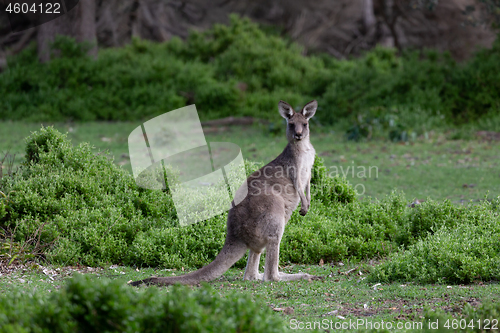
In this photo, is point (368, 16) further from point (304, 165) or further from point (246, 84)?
point (304, 165)

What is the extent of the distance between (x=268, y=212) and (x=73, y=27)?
14423 mm

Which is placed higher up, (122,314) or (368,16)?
(122,314)

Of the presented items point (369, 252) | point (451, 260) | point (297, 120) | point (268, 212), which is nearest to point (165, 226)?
point (268, 212)

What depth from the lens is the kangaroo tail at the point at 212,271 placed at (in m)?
4.91

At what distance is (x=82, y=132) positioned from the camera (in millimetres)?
13984

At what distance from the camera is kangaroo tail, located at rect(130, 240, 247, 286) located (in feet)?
16.1

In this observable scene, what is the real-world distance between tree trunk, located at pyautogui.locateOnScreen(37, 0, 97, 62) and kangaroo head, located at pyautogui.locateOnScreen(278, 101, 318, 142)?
1296cm

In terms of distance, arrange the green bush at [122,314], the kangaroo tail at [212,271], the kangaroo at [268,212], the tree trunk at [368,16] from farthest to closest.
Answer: the tree trunk at [368,16]
the kangaroo at [268,212]
the kangaroo tail at [212,271]
the green bush at [122,314]

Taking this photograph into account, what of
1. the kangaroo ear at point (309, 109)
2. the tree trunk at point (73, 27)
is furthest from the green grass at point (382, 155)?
the tree trunk at point (73, 27)

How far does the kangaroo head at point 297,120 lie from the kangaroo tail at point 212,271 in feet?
4.24

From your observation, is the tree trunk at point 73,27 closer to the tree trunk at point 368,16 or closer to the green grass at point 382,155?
the green grass at point 382,155

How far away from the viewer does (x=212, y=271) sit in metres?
5.20

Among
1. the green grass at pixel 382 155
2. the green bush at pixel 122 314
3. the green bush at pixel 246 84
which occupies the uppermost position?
the green bush at pixel 122 314

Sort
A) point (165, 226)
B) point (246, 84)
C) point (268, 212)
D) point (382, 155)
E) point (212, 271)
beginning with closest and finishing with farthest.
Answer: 1. point (212, 271)
2. point (268, 212)
3. point (165, 226)
4. point (382, 155)
5. point (246, 84)
